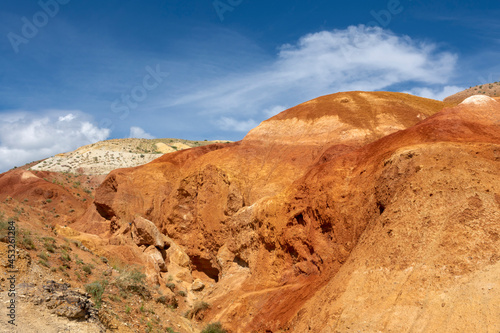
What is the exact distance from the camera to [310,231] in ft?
65.9

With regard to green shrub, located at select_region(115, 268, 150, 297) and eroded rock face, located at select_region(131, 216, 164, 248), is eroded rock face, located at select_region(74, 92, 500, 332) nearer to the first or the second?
eroded rock face, located at select_region(131, 216, 164, 248)

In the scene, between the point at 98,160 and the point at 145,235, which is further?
the point at 98,160

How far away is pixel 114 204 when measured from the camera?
32.3 metres

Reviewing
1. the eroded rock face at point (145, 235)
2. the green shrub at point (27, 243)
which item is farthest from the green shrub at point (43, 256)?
the eroded rock face at point (145, 235)

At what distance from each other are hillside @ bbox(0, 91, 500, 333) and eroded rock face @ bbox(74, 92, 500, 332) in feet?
0.22

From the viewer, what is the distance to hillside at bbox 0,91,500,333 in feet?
41.2

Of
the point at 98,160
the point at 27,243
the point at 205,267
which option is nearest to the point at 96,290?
the point at 27,243

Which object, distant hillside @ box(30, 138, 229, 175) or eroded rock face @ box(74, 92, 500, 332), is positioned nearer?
eroded rock face @ box(74, 92, 500, 332)

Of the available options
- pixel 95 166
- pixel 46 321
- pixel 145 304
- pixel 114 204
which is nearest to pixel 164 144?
pixel 95 166

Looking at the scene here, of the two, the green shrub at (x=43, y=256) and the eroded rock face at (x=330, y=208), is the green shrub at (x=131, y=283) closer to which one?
the green shrub at (x=43, y=256)

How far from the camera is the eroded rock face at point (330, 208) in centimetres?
1327

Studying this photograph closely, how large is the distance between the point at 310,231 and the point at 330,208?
1718 millimetres

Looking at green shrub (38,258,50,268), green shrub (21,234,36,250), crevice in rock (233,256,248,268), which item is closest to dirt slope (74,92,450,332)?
crevice in rock (233,256,248,268)

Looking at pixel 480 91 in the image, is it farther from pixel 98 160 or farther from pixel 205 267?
pixel 98 160
